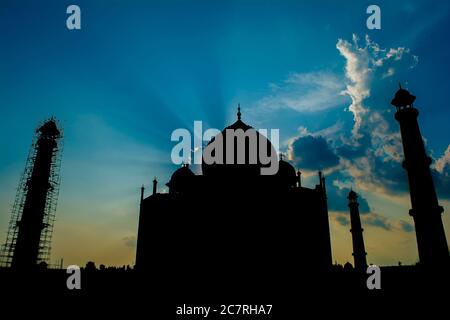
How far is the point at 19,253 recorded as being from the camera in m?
25.6

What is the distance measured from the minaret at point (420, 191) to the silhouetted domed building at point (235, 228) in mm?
5321

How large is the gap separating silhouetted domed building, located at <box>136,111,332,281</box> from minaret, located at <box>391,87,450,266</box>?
532 cm

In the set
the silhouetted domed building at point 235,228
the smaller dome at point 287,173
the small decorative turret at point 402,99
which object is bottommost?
the silhouetted domed building at point 235,228

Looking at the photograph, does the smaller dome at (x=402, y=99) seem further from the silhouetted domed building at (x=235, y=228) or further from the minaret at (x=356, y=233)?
the minaret at (x=356, y=233)

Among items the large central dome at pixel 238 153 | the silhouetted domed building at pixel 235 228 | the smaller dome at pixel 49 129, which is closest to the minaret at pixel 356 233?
the silhouetted domed building at pixel 235 228

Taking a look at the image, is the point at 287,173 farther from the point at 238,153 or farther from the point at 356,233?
the point at 356,233

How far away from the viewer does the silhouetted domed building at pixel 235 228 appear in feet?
68.0

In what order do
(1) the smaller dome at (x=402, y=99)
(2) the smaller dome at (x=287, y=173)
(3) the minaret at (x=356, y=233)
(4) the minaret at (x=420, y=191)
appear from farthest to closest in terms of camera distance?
(3) the minaret at (x=356, y=233) → (2) the smaller dome at (x=287, y=173) → (1) the smaller dome at (x=402, y=99) → (4) the minaret at (x=420, y=191)

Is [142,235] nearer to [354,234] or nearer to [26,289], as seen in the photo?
[26,289]

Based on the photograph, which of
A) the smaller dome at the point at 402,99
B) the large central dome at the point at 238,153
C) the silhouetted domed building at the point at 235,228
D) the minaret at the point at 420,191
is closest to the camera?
the minaret at the point at 420,191

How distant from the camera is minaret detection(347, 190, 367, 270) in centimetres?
3052

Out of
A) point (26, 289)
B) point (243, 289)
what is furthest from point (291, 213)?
point (26, 289)

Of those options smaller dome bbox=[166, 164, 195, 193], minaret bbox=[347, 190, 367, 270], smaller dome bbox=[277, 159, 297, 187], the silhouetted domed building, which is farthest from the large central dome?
minaret bbox=[347, 190, 367, 270]

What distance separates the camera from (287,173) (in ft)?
88.1
